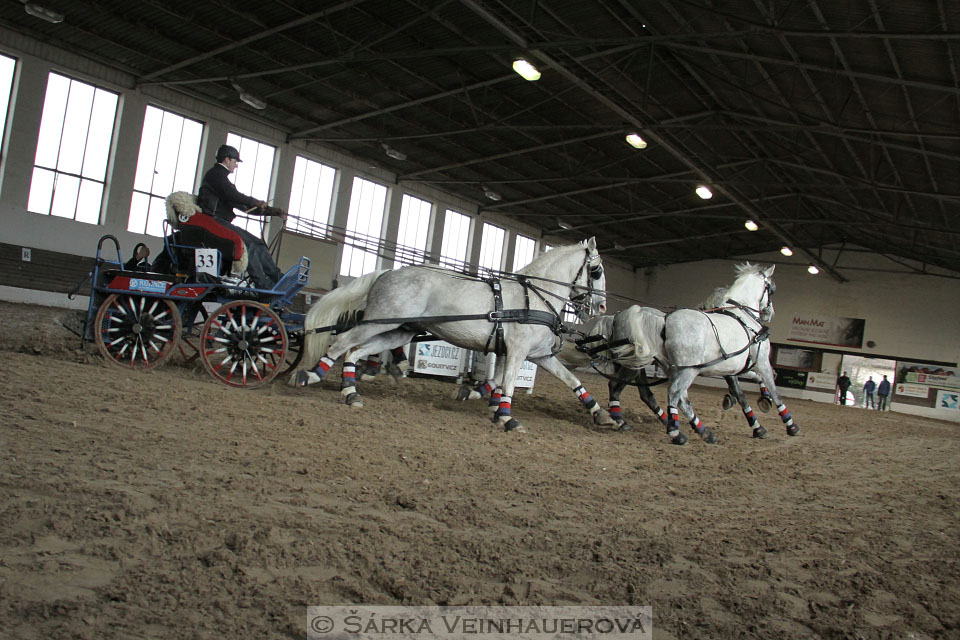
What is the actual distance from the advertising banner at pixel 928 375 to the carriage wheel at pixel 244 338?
29.3 metres

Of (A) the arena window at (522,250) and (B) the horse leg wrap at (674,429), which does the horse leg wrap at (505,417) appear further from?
(A) the arena window at (522,250)

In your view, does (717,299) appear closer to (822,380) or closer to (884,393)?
(884,393)

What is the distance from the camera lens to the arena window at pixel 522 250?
29734mm

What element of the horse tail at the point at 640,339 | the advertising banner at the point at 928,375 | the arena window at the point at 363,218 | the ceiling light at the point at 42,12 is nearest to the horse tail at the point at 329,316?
the horse tail at the point at 640,339

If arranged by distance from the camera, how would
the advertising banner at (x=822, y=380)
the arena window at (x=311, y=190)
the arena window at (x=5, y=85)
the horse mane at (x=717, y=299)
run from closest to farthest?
1. the horse mane at (x=717, y=299)
2. the arena window at (x=5, y=85)
3. the arena window at (x=311, y=190)
4. the advertising banner at (x=822, y=380)

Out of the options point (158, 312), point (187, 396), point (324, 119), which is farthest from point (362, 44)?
point (187, 396)

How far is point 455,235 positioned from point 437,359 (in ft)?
51.0

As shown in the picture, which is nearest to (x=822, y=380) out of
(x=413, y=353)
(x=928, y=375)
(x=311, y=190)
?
(x=928, y=375)

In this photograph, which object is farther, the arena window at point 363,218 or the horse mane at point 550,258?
the arena window at point 363,218

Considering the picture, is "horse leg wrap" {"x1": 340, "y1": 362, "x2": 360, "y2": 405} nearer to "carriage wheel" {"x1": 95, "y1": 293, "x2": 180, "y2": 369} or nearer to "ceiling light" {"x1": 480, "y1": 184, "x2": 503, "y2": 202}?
"carriage wheel" {"x1": 95, "y1": 293, "x2": 180, "y2": 369}

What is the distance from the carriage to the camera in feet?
23.0

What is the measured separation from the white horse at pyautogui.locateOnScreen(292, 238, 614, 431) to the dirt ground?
0.94 meters

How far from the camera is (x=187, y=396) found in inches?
233

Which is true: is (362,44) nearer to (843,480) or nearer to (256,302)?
(256,302)
